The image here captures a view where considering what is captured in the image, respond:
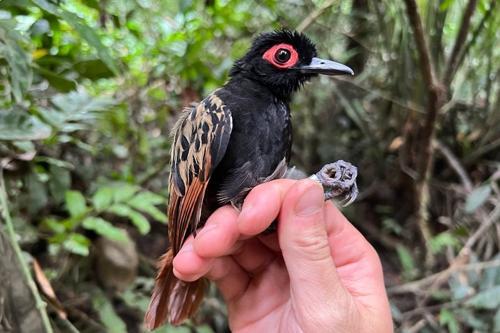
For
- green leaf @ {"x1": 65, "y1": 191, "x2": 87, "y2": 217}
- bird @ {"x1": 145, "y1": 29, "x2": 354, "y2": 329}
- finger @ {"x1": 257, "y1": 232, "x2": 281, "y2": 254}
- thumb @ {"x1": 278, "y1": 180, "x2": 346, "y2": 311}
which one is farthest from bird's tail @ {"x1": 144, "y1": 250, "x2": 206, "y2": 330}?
thumb @ {"x1": 278, "y1": 180, "x2": 346, "y2": 311}

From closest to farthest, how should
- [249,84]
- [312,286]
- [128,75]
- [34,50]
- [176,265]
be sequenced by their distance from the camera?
[312,286] < [176,265] < [249,84] < [34,50] < [128,75]

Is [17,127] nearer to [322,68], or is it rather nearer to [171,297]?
[171,297]

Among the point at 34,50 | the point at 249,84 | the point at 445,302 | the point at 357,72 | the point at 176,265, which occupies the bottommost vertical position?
the point at 445,302

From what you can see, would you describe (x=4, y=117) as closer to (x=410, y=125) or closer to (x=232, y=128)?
(x=232, y=128)

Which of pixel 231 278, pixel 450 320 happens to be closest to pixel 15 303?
pixel 231 278

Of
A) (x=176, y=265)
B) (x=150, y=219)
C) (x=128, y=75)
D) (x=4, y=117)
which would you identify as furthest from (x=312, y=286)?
(x=128, y=75)
